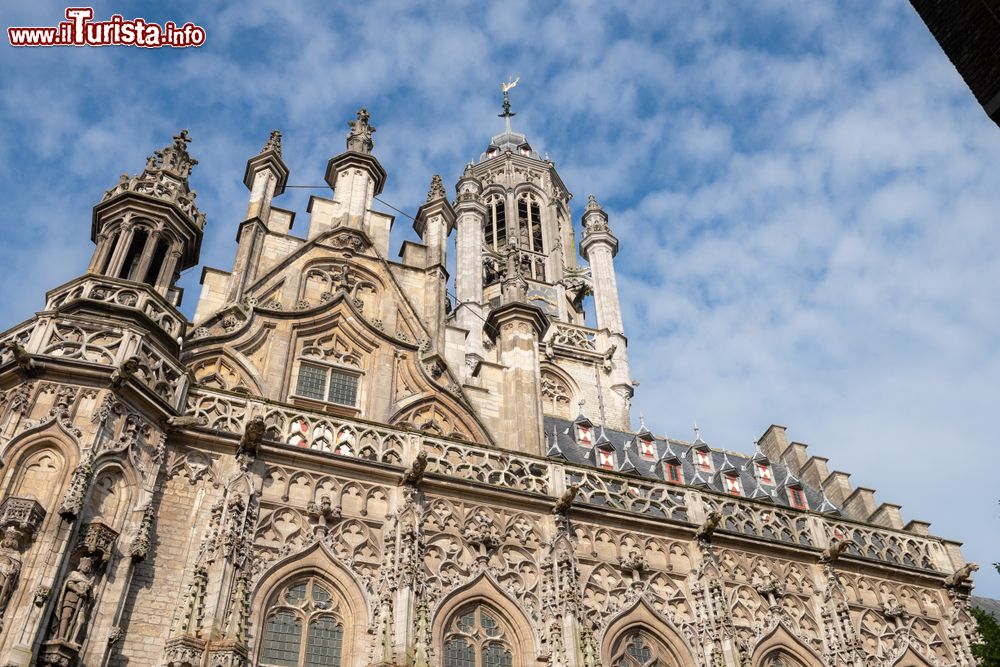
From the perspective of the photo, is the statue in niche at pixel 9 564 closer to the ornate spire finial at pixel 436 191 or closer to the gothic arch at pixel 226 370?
the gothic arch at pixel 226 370

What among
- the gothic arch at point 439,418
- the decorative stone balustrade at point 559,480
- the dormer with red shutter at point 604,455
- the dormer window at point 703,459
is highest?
the dormer window at point 703,459

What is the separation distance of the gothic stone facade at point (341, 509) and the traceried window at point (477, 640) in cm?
5

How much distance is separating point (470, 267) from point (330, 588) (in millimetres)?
33410

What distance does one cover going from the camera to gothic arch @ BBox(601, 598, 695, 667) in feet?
56.3

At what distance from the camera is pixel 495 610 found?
1681 centimetres

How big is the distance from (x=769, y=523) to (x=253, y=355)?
1173 cm

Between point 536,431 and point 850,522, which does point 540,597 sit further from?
point 850,522

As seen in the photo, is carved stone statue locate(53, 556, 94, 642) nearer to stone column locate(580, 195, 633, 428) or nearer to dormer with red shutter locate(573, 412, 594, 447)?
dormer with red shutter locate(573, 412, 594, 447)

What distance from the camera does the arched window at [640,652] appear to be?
1697 cm

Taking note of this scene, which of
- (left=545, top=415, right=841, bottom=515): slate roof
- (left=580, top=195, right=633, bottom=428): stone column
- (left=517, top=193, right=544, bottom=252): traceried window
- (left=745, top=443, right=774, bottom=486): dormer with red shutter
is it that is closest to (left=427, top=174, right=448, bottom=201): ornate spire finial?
(left=545, top=415, right=841, bottom=515): slate roof

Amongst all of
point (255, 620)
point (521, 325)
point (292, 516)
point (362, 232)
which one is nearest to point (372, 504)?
point (292, 516)

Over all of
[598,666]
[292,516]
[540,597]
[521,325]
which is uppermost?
[521,325]

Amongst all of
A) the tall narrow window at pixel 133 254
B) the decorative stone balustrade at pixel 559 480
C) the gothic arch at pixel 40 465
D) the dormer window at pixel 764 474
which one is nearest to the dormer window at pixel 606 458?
the dormer window at pixel 764 474

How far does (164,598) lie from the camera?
1475 cm
